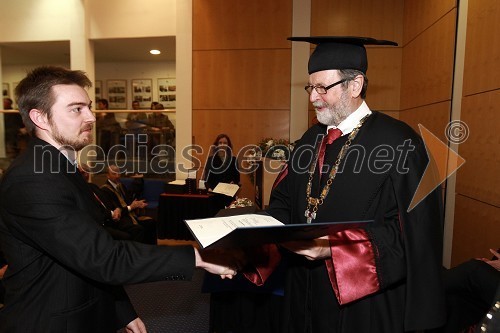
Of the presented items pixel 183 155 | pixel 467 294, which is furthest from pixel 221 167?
pixel 467 294

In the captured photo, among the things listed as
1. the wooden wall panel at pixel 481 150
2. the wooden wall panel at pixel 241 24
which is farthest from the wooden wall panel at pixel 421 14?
the wooden wall panel at pixel 241 24

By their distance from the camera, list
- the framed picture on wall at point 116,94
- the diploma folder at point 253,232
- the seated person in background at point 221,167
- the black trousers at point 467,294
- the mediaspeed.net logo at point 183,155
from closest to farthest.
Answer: the diploma folder at point 253,232 < the black trousers at point 467,294 < the mediaspeed.net logo at point 183,155 < the seated person in background at point 221,167 < the framed picture on wall at point 116,94

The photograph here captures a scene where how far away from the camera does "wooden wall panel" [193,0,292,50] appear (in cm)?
711

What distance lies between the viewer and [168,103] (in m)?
11.8

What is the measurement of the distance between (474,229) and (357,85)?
3331 mm

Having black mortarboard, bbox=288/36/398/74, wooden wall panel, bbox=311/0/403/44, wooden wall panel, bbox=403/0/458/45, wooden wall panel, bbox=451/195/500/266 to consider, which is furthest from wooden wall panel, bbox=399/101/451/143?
black mortarboard, bbox=288/36/398/74

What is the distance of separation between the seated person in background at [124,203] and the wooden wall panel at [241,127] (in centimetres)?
192

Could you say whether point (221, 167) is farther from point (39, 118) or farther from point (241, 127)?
point (39, 118)

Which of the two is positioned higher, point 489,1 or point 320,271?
point 489,1

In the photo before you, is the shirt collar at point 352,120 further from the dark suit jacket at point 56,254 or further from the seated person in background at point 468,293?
the seated person in background at point 468,293

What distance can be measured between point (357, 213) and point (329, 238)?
220 millimetres

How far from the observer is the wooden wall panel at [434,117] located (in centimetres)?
491

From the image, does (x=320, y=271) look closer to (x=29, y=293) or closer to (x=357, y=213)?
(x=357, y=213)

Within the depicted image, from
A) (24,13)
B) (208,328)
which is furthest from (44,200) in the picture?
(24,13)
